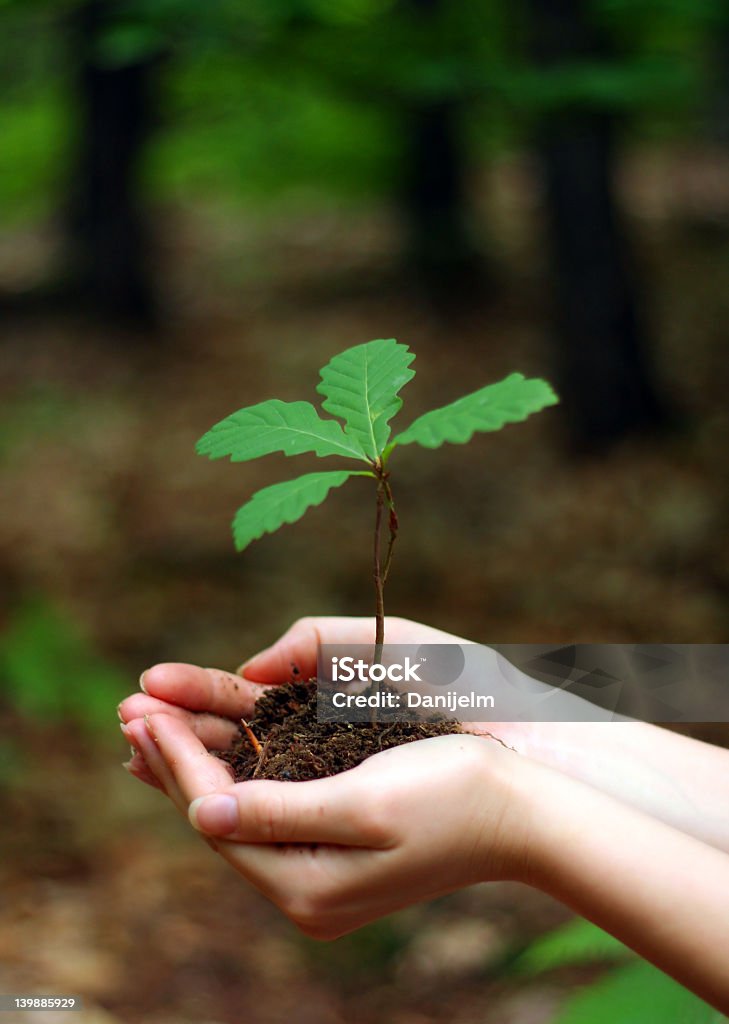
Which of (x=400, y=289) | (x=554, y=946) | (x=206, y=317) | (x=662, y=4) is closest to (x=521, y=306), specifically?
(x=400, y=289)

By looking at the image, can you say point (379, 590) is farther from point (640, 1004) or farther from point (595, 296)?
point (595, 296)

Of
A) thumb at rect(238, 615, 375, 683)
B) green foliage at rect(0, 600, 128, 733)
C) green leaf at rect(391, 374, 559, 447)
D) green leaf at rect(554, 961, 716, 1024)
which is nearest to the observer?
green leaf at rect(391, 374, 559, 447)

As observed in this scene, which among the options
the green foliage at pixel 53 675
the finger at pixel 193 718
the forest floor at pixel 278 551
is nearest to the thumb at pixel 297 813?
the finger at pixel 193 718

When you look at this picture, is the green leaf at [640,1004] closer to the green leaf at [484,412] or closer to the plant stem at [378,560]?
the plant stem at [378,560]

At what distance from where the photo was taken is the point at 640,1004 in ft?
5.55

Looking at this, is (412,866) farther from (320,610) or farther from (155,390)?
(155,390)

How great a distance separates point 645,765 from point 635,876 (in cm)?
39

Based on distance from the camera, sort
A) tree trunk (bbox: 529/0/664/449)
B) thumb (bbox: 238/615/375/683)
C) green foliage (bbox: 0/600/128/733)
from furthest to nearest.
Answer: tree trunk (bbox: 529/0/664/449) → green foliage (bbox: 0/600/128/733) → thumb (bbox: 238/615/375/683)

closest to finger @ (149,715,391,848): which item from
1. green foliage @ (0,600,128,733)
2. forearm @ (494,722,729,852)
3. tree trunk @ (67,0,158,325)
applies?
forearm @ (494,722,729,852)

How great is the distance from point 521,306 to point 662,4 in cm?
291

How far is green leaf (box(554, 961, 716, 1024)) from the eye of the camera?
1656mm

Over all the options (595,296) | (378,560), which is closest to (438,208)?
(595,296)

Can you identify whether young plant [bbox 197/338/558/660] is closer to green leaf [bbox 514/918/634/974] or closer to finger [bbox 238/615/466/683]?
finger [bbox 238/615/466/683]

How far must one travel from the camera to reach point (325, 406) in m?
1.21
